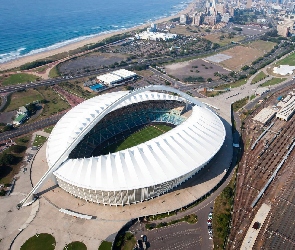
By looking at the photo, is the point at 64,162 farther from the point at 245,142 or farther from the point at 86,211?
the point at 245,142

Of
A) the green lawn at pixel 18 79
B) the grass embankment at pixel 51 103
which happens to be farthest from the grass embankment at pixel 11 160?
the green lawn at pixel 18 79

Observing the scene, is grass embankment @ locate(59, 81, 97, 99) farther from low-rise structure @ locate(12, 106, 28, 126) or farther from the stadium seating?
the stadium seating

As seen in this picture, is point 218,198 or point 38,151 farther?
point 38,151

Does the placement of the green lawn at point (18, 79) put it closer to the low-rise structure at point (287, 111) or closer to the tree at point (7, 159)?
the tree at point (7, 159)

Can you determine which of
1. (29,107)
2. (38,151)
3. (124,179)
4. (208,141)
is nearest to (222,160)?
(208,141)

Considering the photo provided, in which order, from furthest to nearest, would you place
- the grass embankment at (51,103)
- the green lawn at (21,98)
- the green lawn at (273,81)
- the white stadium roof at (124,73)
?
the white stadium roof at (124,73) < the green lawn at (273,81) < the green lawn at (21,98) < the grass embankment at (51,103)

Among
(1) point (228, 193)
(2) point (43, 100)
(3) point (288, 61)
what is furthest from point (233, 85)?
(2) point (43, 100)
